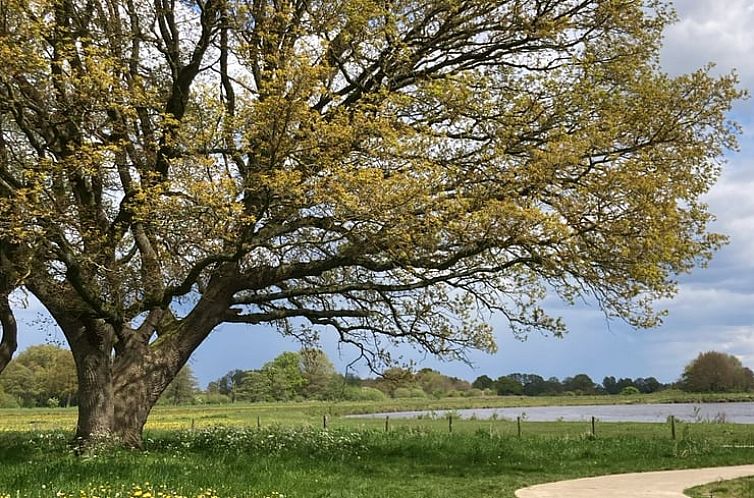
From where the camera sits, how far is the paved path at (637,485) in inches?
484

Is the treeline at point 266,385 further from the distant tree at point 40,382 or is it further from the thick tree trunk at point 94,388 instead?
the thick tree trunk at point 94,388

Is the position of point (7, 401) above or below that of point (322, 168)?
below

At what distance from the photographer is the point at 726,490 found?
1273 cm

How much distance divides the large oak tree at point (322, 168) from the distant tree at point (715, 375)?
250 feet

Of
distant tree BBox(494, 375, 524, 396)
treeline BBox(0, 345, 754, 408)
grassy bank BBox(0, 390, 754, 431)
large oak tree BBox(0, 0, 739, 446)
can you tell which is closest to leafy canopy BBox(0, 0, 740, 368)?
large oak tree BBox(0, 0, 739, 446)

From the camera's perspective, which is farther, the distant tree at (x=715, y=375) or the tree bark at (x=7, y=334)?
the distant tree at (x=715, y=375)

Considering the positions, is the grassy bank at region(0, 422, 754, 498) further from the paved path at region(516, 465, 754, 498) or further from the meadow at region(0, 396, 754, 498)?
the paved path at region(516, 465, 754, 498)

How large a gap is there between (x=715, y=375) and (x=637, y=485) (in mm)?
78839

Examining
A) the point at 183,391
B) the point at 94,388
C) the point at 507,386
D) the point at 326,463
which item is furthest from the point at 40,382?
the point at 326,463

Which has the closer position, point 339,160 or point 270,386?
point 339,160

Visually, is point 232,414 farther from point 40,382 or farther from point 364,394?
point 40,382

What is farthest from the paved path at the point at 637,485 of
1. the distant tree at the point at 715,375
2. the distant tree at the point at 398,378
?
the distant tree at the point at 715,375

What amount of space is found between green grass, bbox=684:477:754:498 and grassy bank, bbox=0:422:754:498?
2.73 meters

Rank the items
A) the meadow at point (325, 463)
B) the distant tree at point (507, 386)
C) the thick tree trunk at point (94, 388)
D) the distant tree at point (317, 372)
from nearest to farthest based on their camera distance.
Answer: the meadow at point (325, 463) → the thick tree trunk at point (94, 388) → the distant tree at point (317, 372) → the distant tree at point (507, 386)
